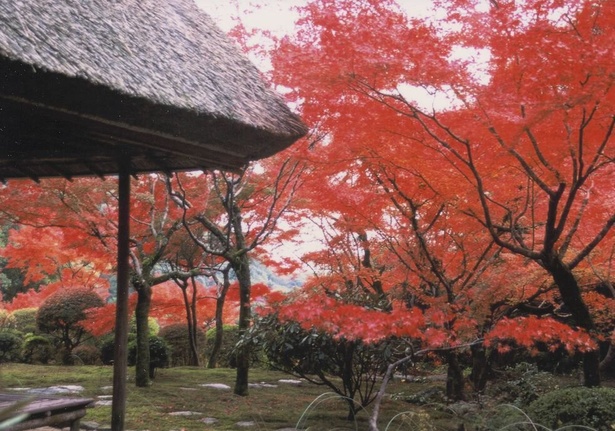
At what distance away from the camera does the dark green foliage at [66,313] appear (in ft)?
42.8

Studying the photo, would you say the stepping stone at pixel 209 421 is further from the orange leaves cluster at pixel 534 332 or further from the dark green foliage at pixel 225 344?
the dark green foliage at pixel 225 344

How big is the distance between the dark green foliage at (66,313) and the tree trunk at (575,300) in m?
10.4

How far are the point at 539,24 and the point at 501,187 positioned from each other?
2312mm

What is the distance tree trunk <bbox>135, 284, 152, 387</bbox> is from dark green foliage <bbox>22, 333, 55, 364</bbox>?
5.36m

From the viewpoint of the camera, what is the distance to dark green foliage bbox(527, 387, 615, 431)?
5590 mm

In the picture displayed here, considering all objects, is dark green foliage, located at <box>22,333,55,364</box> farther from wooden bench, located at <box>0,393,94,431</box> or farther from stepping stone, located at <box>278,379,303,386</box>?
wooden bench, located at <box>0,393,94,431</box>

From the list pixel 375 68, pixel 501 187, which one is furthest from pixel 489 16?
pixel 501 187

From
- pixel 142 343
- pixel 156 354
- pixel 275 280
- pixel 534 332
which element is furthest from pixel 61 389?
pixel 275 280

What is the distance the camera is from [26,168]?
5.76 meters

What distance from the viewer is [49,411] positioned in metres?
3.93

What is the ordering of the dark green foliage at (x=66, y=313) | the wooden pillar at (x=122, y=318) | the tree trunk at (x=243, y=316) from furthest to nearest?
the dark green foliage at (x=66, y=313) → the tree trunk at (x=243, y=316) → the wooden pillar at (x=122, y=318)

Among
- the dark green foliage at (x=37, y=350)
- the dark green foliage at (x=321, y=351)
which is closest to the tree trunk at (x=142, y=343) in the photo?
the dark green foliage at (x=321, y=351)

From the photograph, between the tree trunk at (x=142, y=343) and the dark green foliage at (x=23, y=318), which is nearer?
the tree trunk at (x=142, y=343)

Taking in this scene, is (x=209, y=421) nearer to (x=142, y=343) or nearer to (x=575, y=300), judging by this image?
(x=142, y=343)
